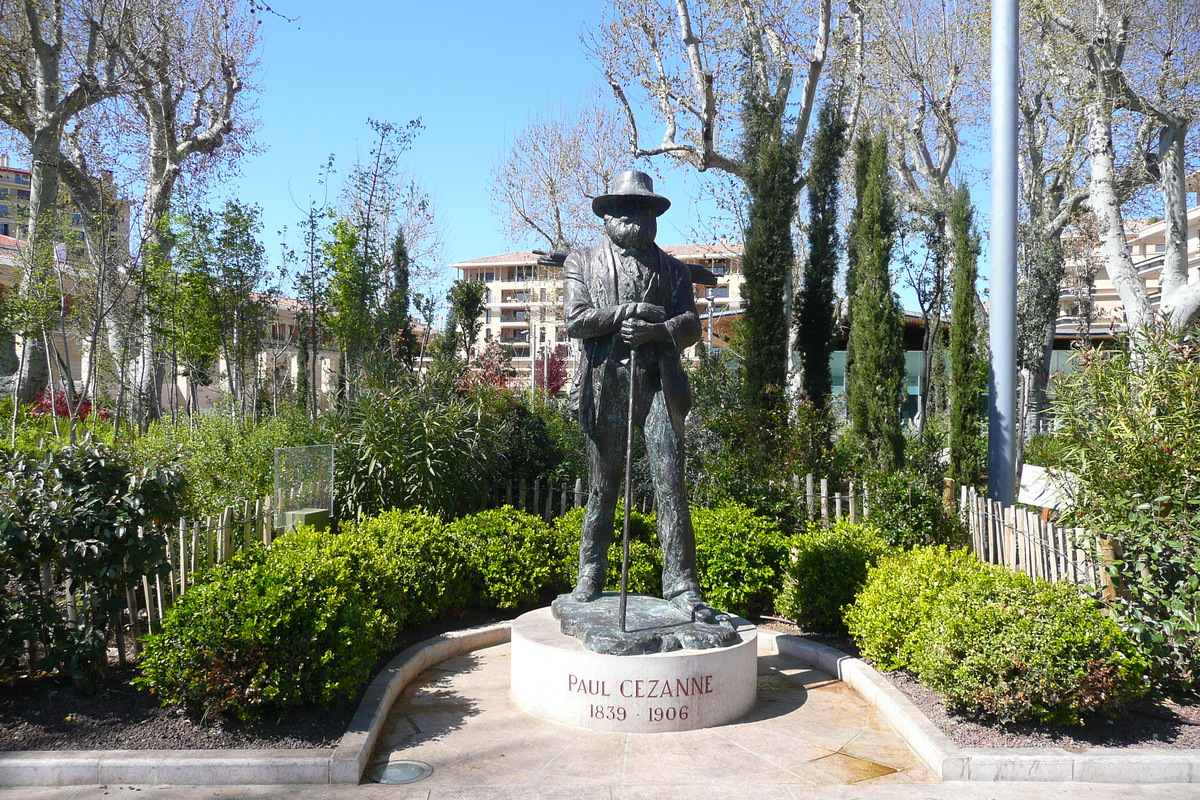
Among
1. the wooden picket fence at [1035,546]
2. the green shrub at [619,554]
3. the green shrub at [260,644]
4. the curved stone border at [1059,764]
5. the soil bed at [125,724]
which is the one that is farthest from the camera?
the green shrub at [619,554]

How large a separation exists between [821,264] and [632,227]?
8111mm

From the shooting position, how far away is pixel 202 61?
17766 millimetres

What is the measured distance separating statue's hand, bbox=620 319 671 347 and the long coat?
0.10 meters

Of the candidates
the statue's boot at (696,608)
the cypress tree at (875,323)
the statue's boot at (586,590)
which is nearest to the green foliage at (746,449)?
the cypress tree at (875,323)

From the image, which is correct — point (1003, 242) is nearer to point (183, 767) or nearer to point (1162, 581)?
point (1162, 581)

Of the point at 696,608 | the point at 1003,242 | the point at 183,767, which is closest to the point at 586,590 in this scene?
the point at 696,608

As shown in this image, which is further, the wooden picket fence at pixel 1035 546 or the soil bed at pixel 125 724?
the wooden picket fence at pixel 1035 546

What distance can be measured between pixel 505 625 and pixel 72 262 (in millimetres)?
11492

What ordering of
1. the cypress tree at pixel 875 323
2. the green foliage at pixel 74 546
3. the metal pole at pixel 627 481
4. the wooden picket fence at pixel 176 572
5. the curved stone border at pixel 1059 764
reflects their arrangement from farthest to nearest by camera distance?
the cypress tree at pixel 875 323
the wooden picket fence at pixel 176 572
the metal pole at pixel 627 481
the green foliage at pixel 74 546
the curved stone border at pixel 1059 764

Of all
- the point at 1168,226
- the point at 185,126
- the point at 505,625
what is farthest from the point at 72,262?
the point at 1168,226

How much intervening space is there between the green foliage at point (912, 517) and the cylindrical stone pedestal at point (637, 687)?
378 cm

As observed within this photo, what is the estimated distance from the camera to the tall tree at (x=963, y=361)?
11570 mm

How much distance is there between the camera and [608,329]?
5.16m

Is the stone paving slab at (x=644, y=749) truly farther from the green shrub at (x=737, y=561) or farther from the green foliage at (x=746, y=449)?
the green foliage at (x=746, y=449)
